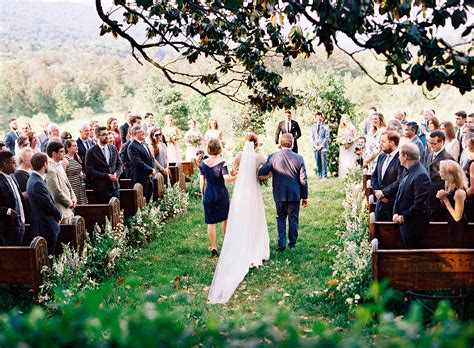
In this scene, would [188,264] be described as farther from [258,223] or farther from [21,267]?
[21,267]

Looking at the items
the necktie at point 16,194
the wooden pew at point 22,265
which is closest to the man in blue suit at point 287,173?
the necktie at point 16,194

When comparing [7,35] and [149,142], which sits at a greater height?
[7,35]

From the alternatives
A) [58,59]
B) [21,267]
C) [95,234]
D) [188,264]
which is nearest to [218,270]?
[188,264]

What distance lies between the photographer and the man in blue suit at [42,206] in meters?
7.37

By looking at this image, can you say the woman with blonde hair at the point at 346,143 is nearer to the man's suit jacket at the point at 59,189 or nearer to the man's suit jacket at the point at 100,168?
the man's suit jacket at the point at 100,168

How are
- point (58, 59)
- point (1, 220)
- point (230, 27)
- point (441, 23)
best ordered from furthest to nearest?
point (58, 59) < point (1, 220) < point (230, 27) < point (441, 23)

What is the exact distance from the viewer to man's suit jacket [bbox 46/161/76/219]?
8.16 metres

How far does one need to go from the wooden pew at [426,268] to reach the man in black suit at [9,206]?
4.51 metres

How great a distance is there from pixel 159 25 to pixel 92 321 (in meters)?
5.25

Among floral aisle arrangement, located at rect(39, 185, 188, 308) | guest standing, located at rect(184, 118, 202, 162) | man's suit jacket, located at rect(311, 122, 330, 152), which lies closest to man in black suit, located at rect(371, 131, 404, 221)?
floral aisle arrangement, located at rect(39, 185, 188, 308)

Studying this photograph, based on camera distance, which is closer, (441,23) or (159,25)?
(441,23)

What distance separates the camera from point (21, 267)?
7.05 meters

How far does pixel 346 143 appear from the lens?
1750 centimetres

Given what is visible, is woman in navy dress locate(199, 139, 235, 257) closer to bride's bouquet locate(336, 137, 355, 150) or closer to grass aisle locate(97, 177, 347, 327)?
grass aisle locate(97, 177, 347, 327)
